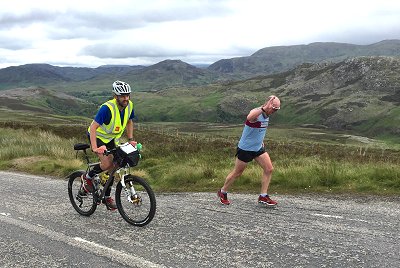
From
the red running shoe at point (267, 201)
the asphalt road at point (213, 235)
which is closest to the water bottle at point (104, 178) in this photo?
the asphalt road at point (213, 235)

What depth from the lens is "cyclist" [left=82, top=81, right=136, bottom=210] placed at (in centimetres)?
733

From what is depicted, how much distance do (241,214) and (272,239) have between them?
169cm

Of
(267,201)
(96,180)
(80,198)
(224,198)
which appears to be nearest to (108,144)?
(96,180)

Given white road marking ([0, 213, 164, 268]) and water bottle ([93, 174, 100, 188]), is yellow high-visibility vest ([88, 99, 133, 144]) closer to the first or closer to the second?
water bottle ([93, 174, 100, 188])

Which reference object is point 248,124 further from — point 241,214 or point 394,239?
point 394,239

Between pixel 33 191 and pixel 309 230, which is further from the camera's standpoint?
pixel 33 191

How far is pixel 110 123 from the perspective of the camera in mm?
7508

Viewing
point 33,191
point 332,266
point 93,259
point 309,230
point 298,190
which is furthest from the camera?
point 33,191

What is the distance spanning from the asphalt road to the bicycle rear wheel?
176 millimetres

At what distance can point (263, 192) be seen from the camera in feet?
29.1

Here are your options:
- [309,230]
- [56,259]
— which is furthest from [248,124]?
[56,259]

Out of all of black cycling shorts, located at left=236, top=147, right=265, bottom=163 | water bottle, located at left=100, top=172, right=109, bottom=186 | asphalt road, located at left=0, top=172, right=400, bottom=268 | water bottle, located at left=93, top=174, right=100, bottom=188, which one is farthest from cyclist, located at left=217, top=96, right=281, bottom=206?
water bottle, located at left=93, top=174, right=100, bottom=188

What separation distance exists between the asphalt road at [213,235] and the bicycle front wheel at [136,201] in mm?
178

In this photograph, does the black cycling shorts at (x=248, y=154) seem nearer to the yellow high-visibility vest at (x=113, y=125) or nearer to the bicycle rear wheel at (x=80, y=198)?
the yellow high-visibility vest at (x=113, y=125)
